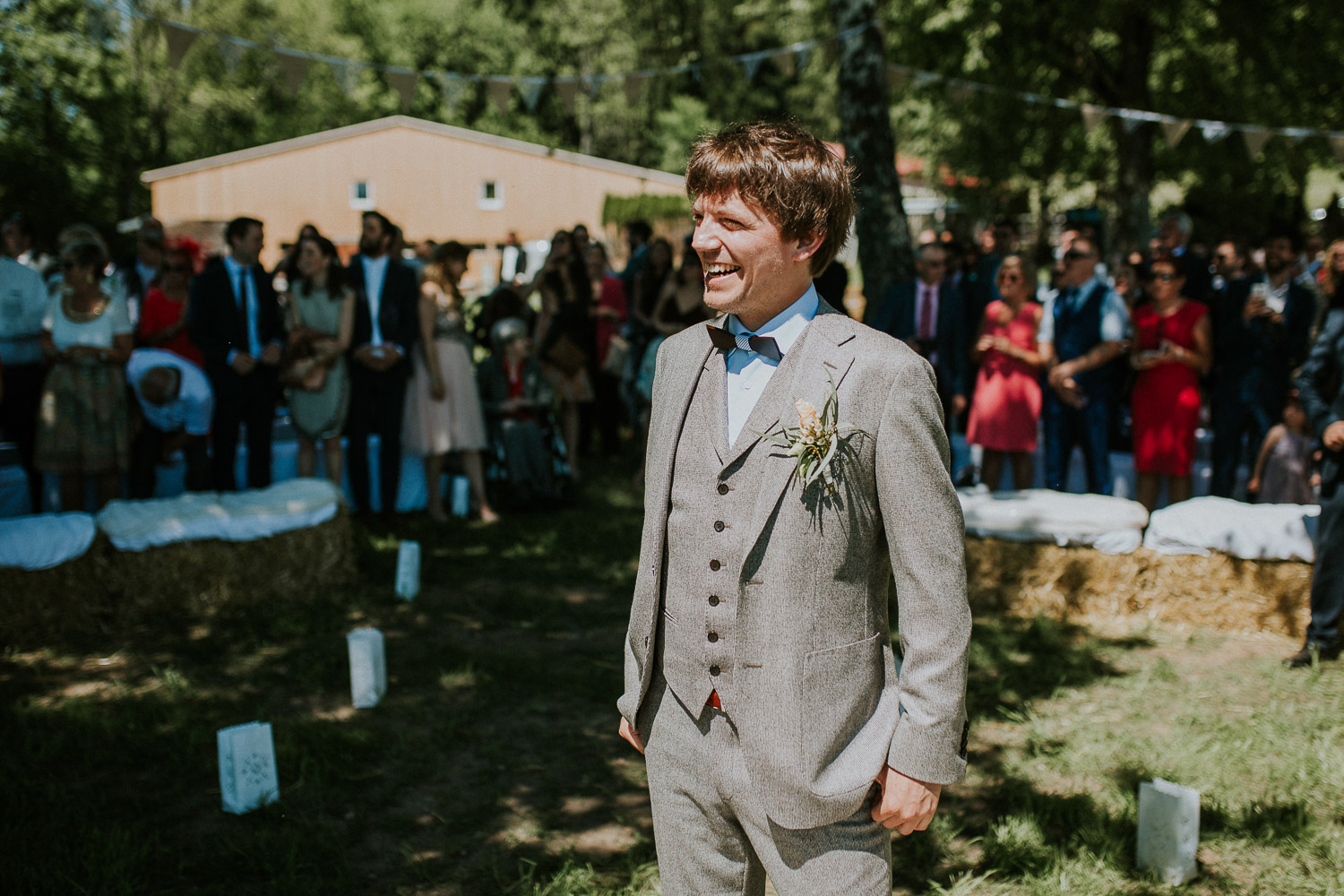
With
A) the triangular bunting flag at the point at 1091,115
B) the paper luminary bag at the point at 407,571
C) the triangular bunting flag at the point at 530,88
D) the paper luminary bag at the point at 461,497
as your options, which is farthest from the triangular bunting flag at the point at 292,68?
the triangular bunting flag at the point at 1091,115

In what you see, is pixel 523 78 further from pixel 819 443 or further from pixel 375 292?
pixel 819 443

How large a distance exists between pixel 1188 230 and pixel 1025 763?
658 centimetres

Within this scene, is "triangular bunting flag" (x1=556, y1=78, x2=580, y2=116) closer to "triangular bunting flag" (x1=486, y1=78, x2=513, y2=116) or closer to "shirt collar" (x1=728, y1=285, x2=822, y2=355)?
"triangular bunting flag" (x1=486, y1=78, x2=513, y2=116)

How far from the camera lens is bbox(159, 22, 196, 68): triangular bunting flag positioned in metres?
9.20

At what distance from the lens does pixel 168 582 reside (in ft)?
19.7

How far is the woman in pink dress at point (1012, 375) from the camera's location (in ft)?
24.1

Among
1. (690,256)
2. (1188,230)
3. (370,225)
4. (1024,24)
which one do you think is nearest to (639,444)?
(690,256)

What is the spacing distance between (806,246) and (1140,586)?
4.86 m

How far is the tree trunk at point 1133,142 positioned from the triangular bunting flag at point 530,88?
33.4ft

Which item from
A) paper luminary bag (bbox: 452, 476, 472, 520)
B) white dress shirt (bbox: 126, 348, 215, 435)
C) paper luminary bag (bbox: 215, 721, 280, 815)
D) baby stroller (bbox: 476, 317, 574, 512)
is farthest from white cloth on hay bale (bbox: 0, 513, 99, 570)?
baby stroller (bbox: 476, 317, 574, 512)

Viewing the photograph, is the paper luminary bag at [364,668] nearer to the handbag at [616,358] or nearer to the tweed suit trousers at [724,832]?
the tweed suit trousers at [724,832]

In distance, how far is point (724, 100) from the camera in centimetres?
4984

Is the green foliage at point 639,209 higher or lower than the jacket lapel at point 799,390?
higher

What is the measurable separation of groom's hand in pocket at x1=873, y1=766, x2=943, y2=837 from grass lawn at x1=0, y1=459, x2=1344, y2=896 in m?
1.71
